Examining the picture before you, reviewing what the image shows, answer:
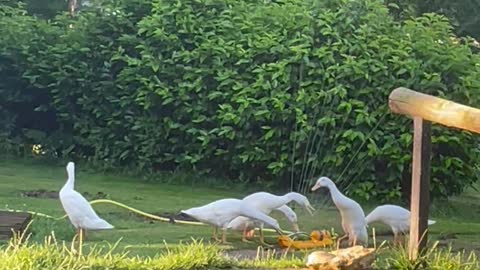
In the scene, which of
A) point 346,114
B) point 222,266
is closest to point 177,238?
point 222,266

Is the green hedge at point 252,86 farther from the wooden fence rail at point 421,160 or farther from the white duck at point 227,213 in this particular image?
the wooden fence rail at point 421,160

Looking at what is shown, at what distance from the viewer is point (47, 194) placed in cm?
841

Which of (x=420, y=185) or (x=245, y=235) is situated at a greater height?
(x=420, y=185)

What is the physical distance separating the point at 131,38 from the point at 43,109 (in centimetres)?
144

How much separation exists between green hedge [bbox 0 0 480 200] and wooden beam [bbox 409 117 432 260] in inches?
158

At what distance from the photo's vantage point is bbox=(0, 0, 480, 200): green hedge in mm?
8711

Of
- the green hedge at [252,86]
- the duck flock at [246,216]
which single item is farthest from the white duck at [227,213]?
the green hedge at [252,86]

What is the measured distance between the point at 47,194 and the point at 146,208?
3.52 ft

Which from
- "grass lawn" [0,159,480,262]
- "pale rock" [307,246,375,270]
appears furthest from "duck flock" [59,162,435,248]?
"pale rock" [307,246,375,270]

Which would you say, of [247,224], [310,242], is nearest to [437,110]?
[310,242]

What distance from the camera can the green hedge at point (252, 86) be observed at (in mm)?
8711

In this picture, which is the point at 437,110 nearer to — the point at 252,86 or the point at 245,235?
the point at 245,235

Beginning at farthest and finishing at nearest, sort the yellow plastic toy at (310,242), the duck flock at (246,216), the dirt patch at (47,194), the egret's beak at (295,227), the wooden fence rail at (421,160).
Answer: the dirt patch at (47,194)
the egret's beak at (295,227)
the yellow plastic toy at (310,242)
the duck flock at (246,216)
the wooden fence rail at (421,160)

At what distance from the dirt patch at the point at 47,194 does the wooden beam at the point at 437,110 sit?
4.23 meters
